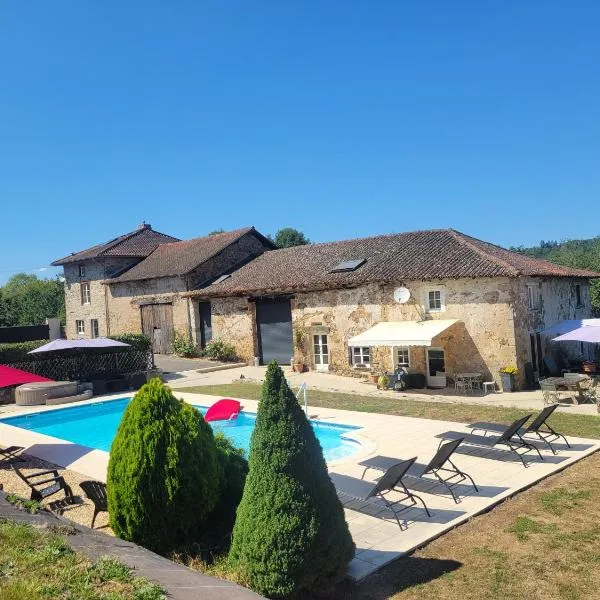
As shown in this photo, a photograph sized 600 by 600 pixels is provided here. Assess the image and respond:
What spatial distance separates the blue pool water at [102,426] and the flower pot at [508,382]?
345 inches

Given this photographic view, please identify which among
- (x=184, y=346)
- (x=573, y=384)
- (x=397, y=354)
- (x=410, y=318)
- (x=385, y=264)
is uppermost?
(x=385, y=264)

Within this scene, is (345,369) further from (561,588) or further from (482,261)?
(561,588)

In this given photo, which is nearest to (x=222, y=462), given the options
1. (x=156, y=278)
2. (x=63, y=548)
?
(x=63, y=548)

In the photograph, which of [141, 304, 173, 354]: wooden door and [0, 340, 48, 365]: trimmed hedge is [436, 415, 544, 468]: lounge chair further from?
[141, 304, 173, 354]: wooden door

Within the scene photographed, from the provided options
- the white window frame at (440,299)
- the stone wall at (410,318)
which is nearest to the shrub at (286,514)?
the stone wall at (410,318)

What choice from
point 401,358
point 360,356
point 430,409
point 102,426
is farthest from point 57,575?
point 360,356

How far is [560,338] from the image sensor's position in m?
21.4

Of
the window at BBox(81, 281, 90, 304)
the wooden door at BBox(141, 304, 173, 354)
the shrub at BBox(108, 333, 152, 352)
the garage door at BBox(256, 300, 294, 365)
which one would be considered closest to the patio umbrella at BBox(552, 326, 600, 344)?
the garage door at BBox(256, 300, 294, 365)

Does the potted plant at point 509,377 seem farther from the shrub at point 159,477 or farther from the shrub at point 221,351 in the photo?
the shrub at point 159,477

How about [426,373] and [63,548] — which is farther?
[426,373]

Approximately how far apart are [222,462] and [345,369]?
20002mm

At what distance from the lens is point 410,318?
2562 cm

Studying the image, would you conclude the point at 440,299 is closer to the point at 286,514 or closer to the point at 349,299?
the point at 349,299

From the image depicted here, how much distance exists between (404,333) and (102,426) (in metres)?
13.1
